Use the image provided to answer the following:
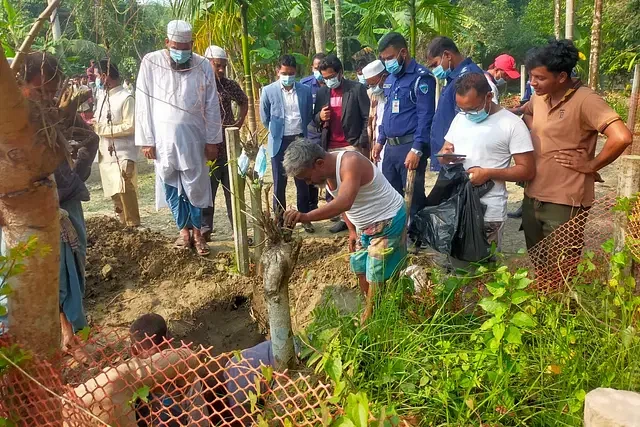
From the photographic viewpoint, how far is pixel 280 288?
2.01 m

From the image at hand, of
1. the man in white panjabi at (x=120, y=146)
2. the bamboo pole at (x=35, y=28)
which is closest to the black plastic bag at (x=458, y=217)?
the bamboo pole at (x=35, y=28)

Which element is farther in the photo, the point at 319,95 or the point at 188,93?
the point at 319,95

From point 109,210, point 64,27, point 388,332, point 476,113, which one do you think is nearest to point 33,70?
point 64,27

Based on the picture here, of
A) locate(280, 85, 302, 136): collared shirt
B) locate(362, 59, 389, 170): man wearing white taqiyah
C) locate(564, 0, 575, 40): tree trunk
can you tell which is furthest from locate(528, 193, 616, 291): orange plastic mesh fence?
locate(564, 0, 575, 40): tree trunk

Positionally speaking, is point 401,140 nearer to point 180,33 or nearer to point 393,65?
point 393,65

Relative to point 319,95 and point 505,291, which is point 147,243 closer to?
point 319,95

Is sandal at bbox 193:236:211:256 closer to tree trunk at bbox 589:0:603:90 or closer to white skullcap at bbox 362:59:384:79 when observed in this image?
white skullcap at bbox 362:59:384:79

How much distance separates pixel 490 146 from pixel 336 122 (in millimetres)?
2608

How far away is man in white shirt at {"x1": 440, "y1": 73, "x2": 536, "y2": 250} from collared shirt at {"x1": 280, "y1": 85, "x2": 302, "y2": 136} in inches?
102

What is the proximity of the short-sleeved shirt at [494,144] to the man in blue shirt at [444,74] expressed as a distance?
3.34 ft

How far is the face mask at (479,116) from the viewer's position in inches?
127

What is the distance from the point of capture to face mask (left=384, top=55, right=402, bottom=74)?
15.6 ft

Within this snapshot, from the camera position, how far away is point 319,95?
5680 millimetres

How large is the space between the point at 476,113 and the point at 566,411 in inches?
71.0
